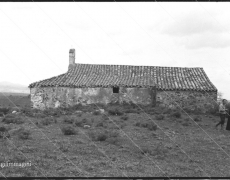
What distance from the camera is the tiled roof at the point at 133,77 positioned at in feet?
78.0

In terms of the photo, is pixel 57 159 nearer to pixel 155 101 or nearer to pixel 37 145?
pixel 37 145

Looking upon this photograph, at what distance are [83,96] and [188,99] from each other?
8842 mm

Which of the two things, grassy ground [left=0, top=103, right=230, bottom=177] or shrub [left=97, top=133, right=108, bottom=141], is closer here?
grassy ground [left=0, top=103, right=230, bottom=177]

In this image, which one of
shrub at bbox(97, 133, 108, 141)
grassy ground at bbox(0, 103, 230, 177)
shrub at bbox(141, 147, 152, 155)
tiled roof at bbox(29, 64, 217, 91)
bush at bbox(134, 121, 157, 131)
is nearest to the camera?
grassy ground at bbox(0, 103, 230, 177)

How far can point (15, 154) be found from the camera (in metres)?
7.88

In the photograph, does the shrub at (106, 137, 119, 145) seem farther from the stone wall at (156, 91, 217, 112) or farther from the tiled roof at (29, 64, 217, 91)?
the stone wall at (156, 91, 217, 112)

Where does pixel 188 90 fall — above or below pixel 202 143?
above

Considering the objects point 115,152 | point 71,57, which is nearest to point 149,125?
point 115,152

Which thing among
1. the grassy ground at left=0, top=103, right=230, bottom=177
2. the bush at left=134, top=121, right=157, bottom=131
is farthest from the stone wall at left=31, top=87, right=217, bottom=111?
the grassy ground at left=0, top=103, right=230, bottom=177

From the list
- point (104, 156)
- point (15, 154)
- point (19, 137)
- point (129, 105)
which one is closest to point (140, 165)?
point (104, 156)

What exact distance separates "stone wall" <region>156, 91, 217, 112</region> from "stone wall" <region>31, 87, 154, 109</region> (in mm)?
1038

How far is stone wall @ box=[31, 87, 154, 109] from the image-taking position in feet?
77.6

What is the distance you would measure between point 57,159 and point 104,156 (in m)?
1.38

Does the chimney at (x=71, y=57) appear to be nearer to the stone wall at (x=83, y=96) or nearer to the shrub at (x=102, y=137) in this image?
the stone wall at (x=83, y=96)
